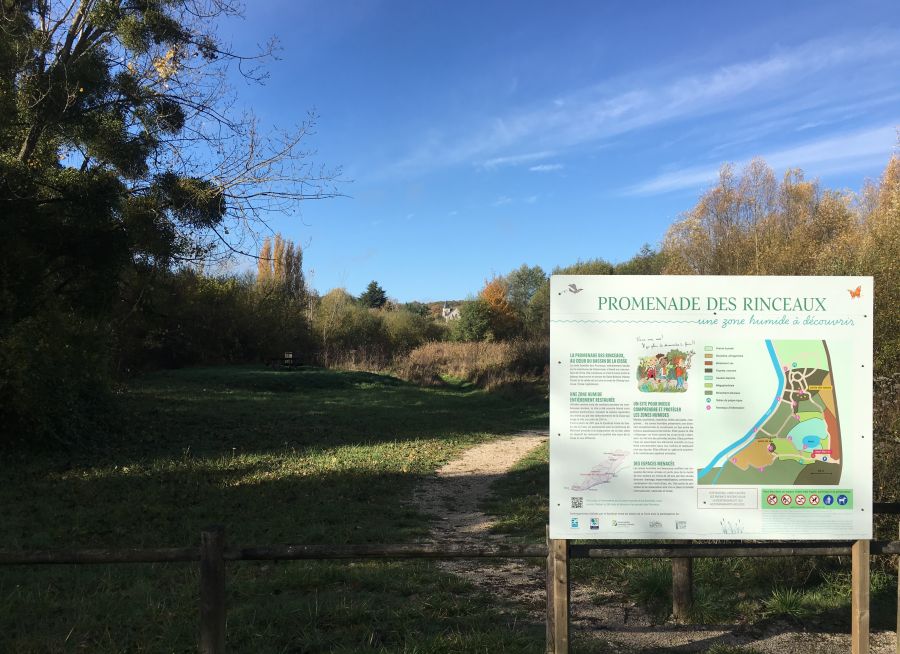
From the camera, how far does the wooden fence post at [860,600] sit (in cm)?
360

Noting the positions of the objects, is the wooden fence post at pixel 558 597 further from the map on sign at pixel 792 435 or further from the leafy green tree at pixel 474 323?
the leafy green tree at pixel 474 323

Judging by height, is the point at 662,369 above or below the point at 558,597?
above

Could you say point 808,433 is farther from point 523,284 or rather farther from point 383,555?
point 523,284

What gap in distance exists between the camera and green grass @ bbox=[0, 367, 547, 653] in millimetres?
4137

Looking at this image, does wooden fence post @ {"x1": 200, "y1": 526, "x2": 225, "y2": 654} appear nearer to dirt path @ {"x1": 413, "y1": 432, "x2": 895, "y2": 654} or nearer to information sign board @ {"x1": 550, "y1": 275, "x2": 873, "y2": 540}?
information sign board @ {"x1": 550, "y1": 275, "x2": 873, "y2": 540}

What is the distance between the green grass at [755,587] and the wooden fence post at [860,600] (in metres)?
1.09

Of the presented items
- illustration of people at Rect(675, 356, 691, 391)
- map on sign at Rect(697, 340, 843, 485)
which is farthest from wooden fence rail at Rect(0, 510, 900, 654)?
illustration of people at Rect(675, 356, 691, 391)

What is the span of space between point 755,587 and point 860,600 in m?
1.86

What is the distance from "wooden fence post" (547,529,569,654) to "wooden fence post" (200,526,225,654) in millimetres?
1819

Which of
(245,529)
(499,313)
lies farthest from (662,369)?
A: (499,313)

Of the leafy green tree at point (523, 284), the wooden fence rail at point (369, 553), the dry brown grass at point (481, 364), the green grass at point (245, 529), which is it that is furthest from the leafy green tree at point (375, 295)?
the wooden fence rail at point (369, 553)

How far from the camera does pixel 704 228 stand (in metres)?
34.3

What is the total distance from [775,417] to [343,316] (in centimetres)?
4607

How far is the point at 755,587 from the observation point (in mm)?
5383
